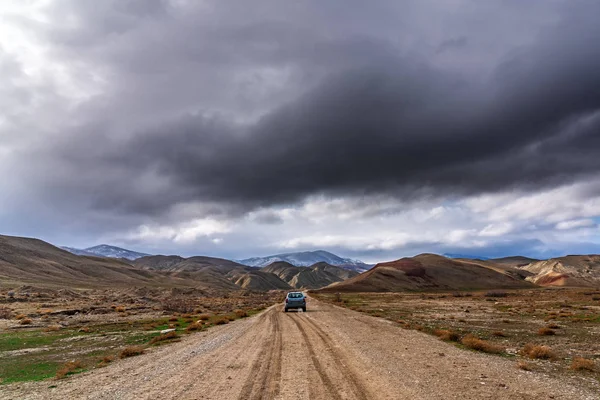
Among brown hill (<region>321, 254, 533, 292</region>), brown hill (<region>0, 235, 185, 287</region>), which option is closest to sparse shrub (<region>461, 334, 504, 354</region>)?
brown hill (<region>0, 235, 185, 287</region>)

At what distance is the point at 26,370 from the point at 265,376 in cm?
1166

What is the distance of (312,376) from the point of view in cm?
1181

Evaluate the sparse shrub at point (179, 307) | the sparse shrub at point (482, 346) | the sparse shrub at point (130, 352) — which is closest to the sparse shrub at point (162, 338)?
the sparse shrub at point (130, 352)

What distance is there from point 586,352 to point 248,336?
17.9 metres

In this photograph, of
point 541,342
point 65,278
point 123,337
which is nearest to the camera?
point 541,342

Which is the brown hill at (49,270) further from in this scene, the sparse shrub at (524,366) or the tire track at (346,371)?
the sparse shrub at (524,366)

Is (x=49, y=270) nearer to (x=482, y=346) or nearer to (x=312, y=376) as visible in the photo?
(x=312, y=376)

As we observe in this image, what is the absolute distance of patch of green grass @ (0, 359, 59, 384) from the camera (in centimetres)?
1424

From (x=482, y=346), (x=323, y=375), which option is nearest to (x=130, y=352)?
(x=323, y=375)

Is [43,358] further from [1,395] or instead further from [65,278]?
[65,278]

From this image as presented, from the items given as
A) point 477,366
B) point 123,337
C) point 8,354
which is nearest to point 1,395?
point 8,354

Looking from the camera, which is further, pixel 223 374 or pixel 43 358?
pixel 43 358

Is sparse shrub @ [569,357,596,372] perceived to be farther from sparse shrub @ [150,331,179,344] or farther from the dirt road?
sparse shrub @ [150,331,179,344]

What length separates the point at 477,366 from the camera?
13539 millimetres
